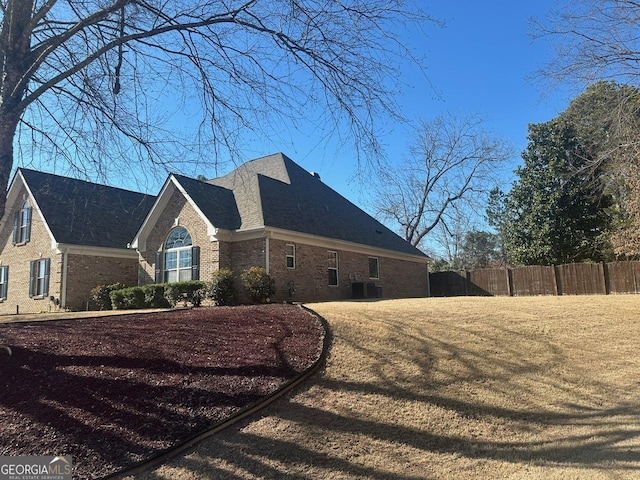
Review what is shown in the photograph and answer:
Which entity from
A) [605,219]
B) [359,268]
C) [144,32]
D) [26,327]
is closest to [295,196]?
[359,268]

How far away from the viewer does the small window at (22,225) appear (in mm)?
23031

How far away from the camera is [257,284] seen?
53.2ft

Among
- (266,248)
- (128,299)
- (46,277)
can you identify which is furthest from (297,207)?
(46,277)

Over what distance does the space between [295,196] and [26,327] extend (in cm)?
1365

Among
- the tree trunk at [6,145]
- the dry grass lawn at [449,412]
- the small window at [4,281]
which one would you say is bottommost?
the dry grass lawn at [449,412]

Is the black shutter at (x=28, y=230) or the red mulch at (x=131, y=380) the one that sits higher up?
the black shutter at (x=28, y=230)

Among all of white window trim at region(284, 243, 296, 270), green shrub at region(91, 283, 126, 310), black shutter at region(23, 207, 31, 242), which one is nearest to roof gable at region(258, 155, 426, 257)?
white window trim at region(284, 243, 296, 270)

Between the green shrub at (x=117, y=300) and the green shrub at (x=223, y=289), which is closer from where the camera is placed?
the green shrub at (x=223, y=289)

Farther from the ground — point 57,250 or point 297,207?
point 297,207

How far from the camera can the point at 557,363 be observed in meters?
8.58

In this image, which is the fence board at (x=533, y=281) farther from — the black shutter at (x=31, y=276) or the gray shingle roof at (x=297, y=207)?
the black shutter at (x=31, y=276)

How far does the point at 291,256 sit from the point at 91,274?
10100mm

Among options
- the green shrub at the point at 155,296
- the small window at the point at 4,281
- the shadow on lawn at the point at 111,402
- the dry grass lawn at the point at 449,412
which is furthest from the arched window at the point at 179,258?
the shadow on lawn at the point at 111,402

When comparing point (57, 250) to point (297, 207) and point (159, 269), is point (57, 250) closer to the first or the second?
point (159, 269)
